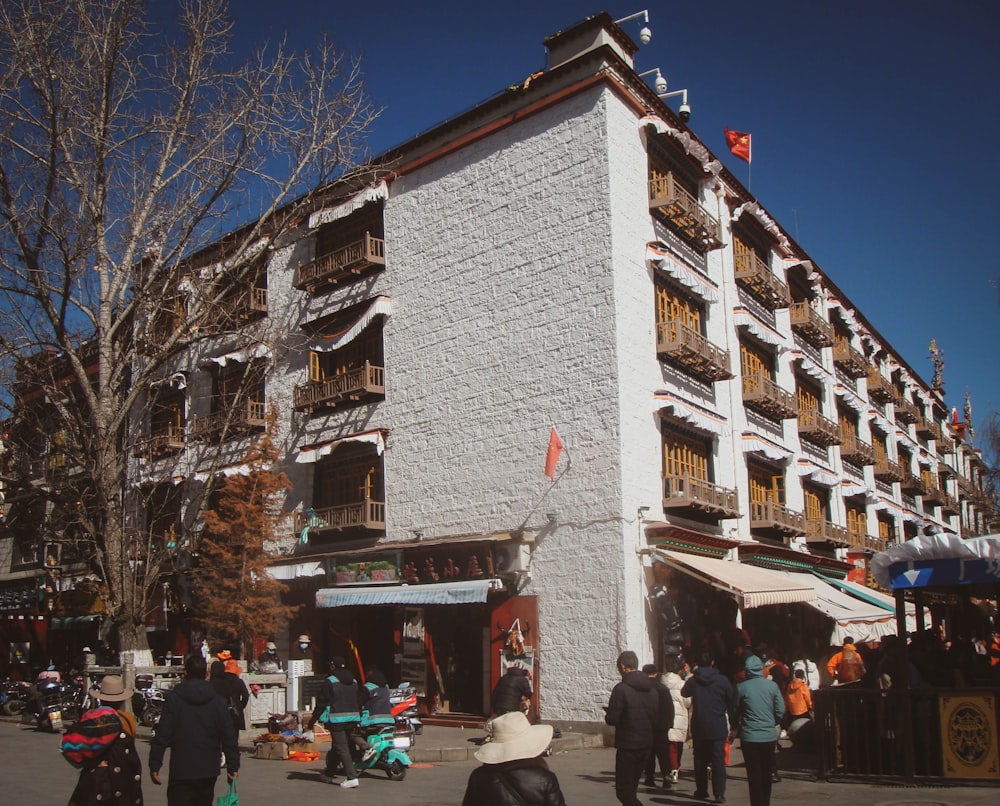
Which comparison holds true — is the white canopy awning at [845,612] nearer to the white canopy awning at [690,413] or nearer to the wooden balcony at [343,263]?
the white canopy awning at [690,413]

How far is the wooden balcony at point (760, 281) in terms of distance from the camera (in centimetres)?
2636

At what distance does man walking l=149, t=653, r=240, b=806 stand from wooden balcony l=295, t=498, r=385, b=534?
15140 millimetres

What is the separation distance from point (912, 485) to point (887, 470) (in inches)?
188

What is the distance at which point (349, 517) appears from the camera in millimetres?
23703

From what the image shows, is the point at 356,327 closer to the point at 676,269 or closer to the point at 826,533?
the point at 676,269

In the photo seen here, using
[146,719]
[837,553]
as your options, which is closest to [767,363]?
[837,553]

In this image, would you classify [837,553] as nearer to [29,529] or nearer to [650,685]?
[650,685]

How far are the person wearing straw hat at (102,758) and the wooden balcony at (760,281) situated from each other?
71.8ft

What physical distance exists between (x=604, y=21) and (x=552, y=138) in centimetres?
287

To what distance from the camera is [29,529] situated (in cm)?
3441

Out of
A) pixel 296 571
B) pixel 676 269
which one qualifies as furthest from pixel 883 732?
pixel 296 571

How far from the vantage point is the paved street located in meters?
11.4

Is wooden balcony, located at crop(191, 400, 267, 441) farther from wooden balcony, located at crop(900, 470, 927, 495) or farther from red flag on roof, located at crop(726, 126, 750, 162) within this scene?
wooden balcony, located at crop(900, 470, 927, 495)

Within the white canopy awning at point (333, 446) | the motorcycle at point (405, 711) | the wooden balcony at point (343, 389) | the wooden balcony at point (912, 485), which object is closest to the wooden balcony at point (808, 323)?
the wooden balcony at point (912, 485)
